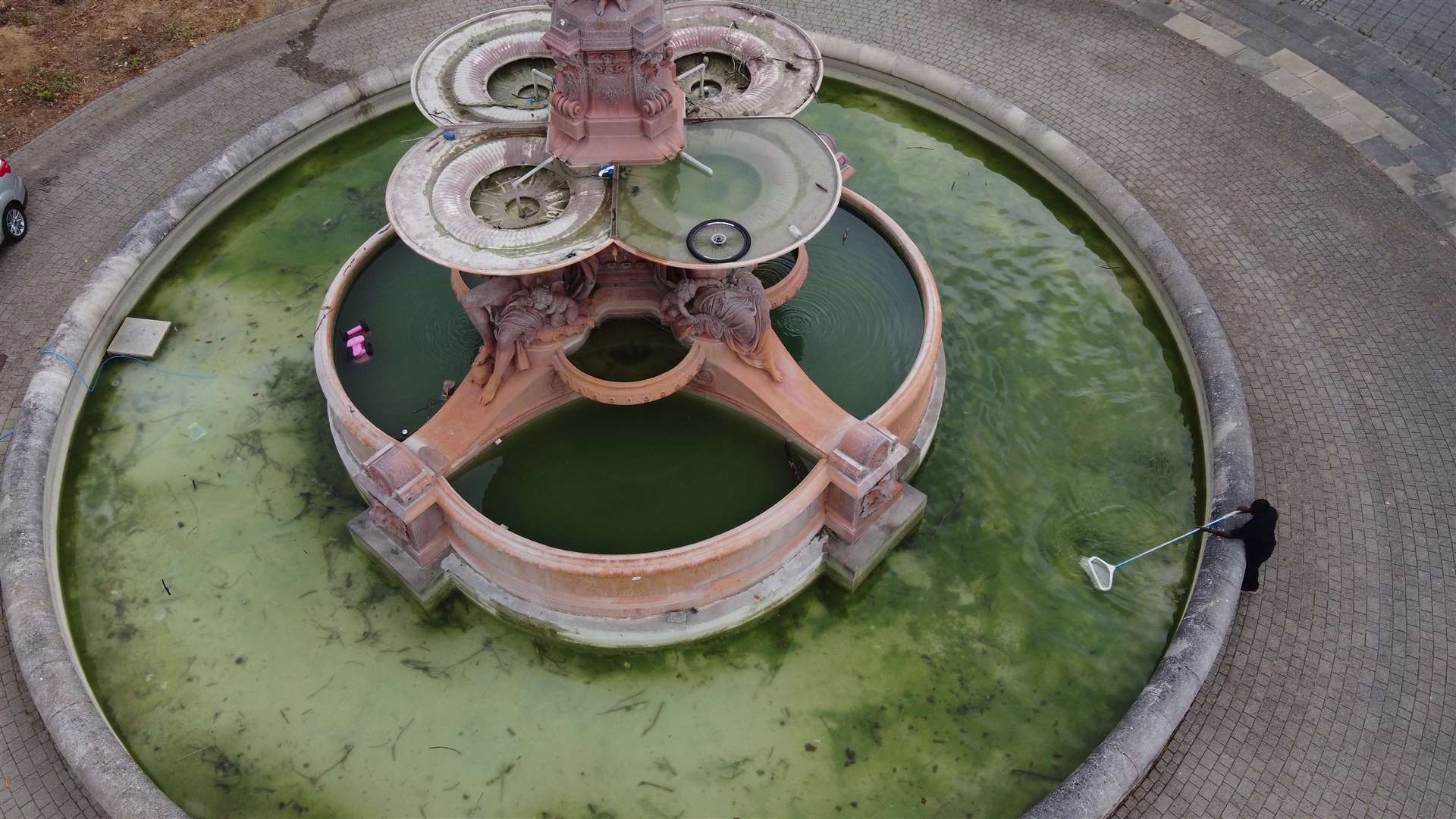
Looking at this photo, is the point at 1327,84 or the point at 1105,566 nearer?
the point at 1105,566

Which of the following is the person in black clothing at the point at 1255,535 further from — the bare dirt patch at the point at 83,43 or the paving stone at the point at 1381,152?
the bare dirt patch at the point at 83,43

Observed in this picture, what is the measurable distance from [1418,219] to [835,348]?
40.3 ft

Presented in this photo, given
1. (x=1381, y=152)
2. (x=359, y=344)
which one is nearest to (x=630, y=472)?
(x=359, y=344)

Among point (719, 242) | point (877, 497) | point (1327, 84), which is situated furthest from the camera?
point (1327, 84)

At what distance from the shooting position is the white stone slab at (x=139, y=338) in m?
17.0

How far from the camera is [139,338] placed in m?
17.2

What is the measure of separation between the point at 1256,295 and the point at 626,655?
43.8 ft

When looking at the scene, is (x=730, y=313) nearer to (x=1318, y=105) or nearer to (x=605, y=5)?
(x=605, y=5)

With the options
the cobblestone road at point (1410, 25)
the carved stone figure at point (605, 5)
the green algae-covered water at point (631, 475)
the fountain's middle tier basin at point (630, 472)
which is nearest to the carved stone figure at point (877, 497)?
the fountain's middle tier basin at point (630, 472)

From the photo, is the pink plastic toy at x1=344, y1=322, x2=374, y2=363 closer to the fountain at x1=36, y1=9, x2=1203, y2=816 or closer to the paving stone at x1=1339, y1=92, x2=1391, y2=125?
the fountain at x1=36, y1=9, x2=1203, y2=816

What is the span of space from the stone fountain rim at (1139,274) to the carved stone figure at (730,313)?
693 cm

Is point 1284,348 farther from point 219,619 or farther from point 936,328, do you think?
point 219,619

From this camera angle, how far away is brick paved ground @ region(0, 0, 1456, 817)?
501 inches

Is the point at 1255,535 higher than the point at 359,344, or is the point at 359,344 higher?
the point at 1255,535
